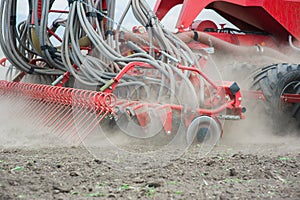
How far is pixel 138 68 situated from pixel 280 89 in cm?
152

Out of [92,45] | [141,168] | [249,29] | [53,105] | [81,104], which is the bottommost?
[141,168]

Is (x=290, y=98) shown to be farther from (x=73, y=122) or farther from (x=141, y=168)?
(x=141, y=168)

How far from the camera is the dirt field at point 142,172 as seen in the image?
3197 mm

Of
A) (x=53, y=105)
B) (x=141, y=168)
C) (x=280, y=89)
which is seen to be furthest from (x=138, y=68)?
(x=141, y=168)

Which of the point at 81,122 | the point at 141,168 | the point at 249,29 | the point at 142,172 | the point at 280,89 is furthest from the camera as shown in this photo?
the point at 249,29

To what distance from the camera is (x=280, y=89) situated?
6043 mm

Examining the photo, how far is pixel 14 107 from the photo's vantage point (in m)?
6.70

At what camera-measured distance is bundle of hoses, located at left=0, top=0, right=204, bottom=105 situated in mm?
5680

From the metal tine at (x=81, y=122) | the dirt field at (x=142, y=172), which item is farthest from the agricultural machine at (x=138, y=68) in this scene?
the dirt field at (x=142, y=172)

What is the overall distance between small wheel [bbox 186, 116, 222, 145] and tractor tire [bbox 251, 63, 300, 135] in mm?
919

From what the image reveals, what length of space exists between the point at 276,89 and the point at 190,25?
1.46 m

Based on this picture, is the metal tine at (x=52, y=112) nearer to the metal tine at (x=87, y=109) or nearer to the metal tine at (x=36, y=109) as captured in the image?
the metal tine at (x=36, y=109)

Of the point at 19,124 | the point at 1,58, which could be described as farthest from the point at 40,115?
the point at 1,58

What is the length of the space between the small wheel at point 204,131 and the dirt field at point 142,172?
9cm
